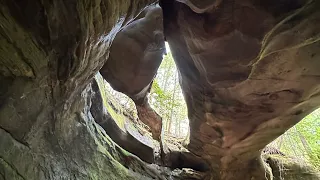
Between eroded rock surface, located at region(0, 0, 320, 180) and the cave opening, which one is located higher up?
the cave opening

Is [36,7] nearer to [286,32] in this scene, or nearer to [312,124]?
[286,32]

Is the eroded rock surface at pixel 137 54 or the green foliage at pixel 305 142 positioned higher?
the green foliage at pixel 305 142

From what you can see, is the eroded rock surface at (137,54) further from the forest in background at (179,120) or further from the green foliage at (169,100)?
the green foliage at (169,100)

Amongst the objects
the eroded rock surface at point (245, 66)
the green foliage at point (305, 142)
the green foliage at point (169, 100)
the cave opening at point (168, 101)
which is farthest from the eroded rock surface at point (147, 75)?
the green foliage at point (169, 100)

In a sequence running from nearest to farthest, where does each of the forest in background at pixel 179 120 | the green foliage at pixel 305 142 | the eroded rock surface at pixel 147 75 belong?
the eroded rock surface at pixel 147 75 → the green foliage at pixel 305 142 → the forest in background at pixel 179 120

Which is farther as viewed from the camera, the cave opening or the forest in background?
the cave opening

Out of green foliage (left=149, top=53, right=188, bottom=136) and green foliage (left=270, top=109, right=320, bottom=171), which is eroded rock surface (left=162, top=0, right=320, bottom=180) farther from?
green foliage (left=149, top=53, right=188, bottom=136)

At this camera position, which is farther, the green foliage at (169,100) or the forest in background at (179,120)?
the green foliage at (169,100)

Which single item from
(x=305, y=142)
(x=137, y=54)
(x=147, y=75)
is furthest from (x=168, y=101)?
(x=137, y=54)

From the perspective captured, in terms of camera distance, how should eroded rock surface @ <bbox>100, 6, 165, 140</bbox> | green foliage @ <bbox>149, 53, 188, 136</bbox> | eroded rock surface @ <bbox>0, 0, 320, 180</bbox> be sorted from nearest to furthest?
eroded rock surface @ <bbox>0, 0, 320, 180</bbox> < eroded rock surface @ <bbox>100, 6, 165, 140</bbox> < green foliage @ <bbox>149, 53, 188, 136</bbox>

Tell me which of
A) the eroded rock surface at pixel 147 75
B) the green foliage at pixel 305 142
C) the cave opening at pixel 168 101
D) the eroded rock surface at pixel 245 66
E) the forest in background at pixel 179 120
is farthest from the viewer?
the cave opening at pixel 168 101

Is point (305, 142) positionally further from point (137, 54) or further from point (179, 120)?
point (137, 54)

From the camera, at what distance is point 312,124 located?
635 centimetres

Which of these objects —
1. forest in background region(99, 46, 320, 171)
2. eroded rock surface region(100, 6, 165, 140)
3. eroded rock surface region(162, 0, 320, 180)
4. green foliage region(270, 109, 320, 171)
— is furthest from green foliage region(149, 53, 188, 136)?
eroded rock surface region(100, 6, 165, 140)
